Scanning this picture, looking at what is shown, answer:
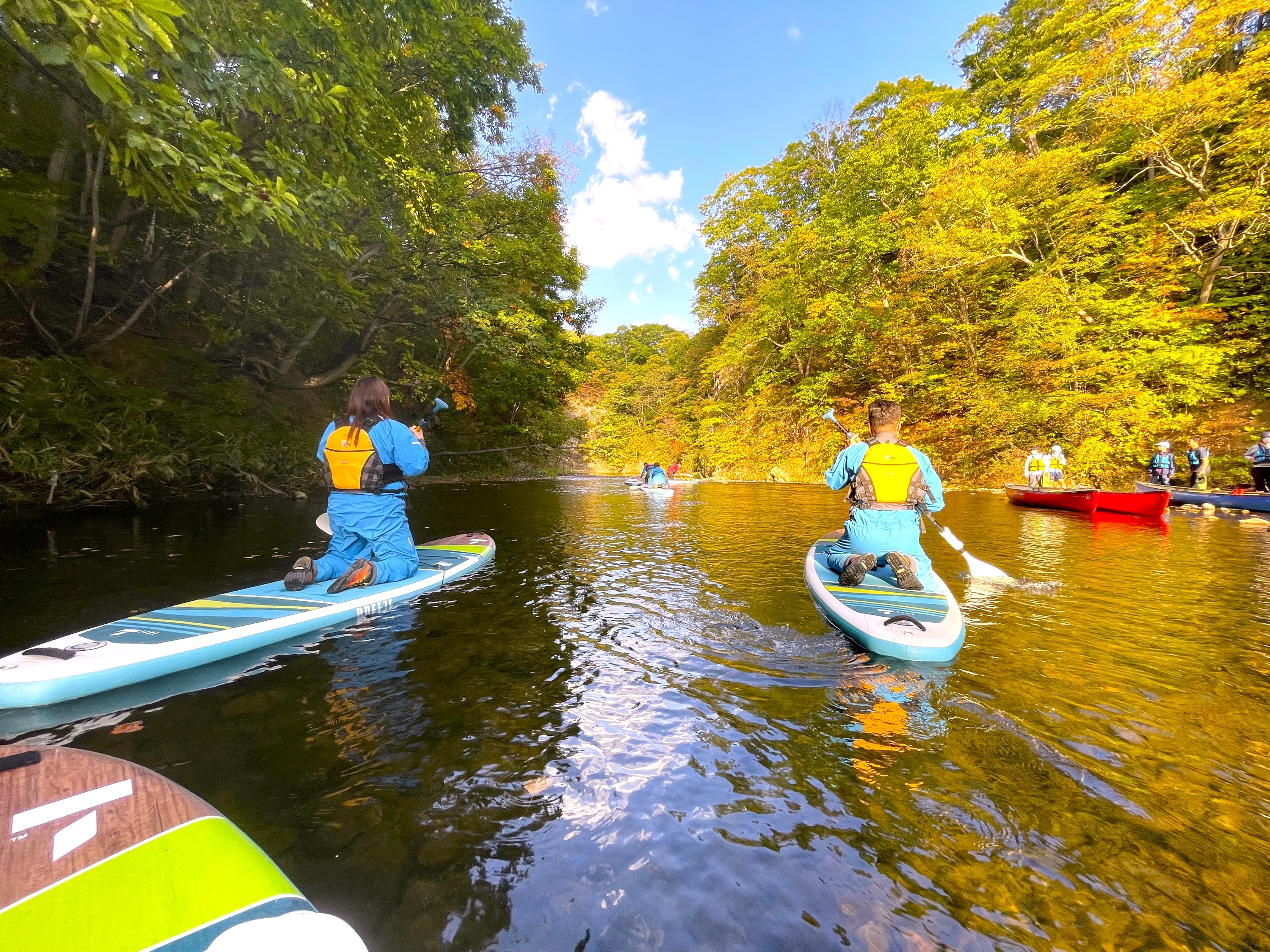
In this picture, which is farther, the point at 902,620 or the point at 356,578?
the point at 356,578

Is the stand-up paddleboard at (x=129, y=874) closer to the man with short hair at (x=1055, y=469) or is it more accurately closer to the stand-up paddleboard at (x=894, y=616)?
the stand-up paddleboard at (x=894, y=616)

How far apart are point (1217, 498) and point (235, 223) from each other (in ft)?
56.6

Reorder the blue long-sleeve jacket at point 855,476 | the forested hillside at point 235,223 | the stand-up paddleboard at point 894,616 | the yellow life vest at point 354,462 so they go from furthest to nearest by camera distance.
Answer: the yellow life vest at point 354,462 → the blue long-sleeve jacket at point 855,476 → the forested hillside at point 235,223 → the stand-up paddleboard at point 894,616

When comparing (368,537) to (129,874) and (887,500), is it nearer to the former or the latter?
(129,874)

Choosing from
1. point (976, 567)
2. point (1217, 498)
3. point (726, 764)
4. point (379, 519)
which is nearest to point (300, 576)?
point (379, 519)

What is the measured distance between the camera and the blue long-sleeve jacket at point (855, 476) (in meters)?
4.32

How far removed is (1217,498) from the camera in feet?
33.6

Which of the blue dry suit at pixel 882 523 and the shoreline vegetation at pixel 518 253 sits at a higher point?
the shoreline vegetation at pixel 518 253

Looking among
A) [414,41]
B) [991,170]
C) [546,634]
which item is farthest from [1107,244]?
[546,634]

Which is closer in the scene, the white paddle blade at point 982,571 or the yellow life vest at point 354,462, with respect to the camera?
the yellow life vest at point 354,462

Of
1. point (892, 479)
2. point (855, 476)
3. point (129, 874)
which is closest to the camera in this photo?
point (129, 874)

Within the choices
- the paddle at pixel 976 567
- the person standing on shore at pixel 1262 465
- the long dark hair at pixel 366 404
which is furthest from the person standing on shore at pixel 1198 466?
the long dark hair at pixel 366 404

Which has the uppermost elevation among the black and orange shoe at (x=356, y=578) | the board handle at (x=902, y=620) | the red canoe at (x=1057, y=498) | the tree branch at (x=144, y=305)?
the tree branch at (x=144, y=305)

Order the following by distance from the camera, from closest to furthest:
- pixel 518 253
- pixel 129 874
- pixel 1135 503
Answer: pixel 129 874, pixel 1135 503, pixel 518 253
